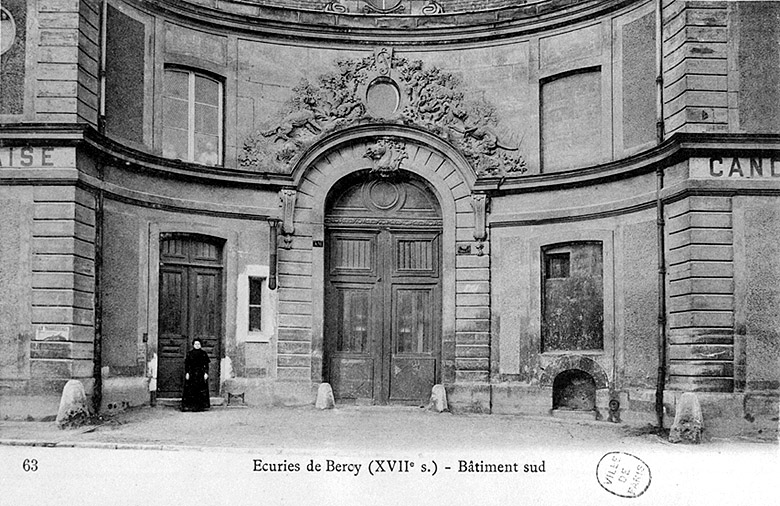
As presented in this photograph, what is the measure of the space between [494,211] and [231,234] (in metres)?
4.68

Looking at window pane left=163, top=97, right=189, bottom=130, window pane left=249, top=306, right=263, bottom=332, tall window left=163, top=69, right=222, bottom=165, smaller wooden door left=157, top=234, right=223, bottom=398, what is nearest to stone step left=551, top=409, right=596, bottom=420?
window pane left=249, top=306, right=263, bottom=332

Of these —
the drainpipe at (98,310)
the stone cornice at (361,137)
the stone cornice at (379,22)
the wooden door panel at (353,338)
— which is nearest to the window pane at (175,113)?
the stone cornice at (361,137)

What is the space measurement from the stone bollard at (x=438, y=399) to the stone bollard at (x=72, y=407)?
5.91 metres

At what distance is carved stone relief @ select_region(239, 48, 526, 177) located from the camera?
15648 mm

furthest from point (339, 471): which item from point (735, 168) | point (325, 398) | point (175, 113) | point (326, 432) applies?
point (175, 113)

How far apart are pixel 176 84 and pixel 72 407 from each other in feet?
19.5

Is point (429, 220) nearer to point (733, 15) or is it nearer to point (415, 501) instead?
point (733, 15)

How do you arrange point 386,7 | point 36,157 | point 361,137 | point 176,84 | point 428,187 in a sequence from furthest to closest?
1. point 386,7
2. point 428,187
3. point 361,137
4. point 176,84
5. point 36,157

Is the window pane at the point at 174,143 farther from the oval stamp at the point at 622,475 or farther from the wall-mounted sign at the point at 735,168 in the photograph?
the oval stamp at the point at 622,475

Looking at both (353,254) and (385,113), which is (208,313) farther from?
(385,113)

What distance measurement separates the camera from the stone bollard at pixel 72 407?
38.7ft

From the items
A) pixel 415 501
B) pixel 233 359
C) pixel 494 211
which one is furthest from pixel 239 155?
pixel 415 501

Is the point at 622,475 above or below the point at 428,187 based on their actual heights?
below

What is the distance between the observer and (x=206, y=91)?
15.5 meters
